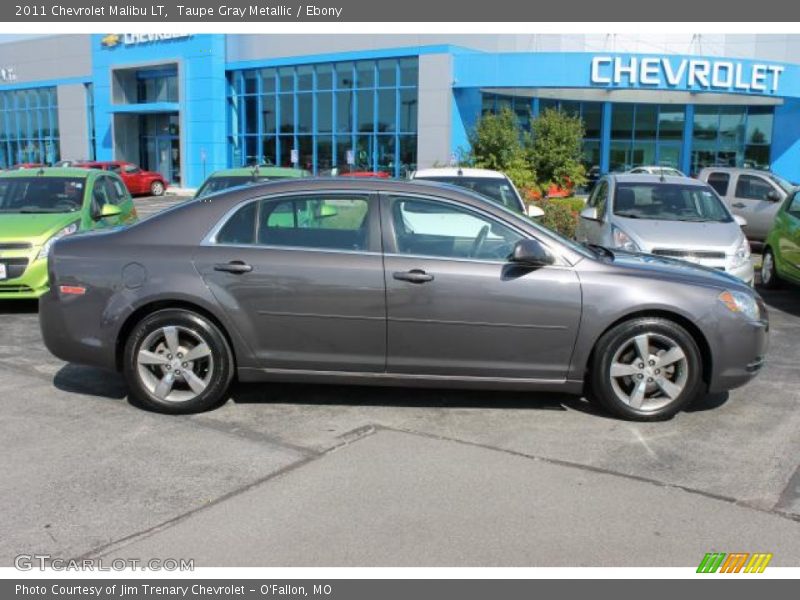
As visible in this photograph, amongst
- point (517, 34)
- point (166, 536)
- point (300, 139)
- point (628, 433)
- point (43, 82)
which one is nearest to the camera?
point (166, 536)

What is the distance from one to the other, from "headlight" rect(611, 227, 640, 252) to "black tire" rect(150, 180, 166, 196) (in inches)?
1071

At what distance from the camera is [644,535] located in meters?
3.72

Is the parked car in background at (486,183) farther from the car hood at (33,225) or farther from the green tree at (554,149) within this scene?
the green tree at (554,149)

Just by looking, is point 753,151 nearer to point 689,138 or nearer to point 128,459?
point 689,138

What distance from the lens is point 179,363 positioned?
5.35 meters

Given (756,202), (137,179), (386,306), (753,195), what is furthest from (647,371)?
(137,179)

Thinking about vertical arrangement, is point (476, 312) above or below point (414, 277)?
below

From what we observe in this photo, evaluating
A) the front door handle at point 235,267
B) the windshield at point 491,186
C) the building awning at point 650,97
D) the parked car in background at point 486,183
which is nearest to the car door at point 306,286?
the front door handle at point 235,267

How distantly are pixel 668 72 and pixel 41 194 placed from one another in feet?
74.7

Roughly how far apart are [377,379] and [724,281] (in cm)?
252

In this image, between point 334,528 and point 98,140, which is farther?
point 98,140

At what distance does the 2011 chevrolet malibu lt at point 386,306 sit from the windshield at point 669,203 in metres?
4.66

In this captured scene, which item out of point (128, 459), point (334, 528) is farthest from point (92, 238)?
point (334, 528)

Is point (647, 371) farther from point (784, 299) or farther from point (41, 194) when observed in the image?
point (41, 194)
